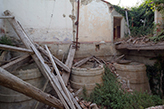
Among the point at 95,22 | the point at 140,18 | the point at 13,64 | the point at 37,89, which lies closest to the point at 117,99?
the point at 37,89

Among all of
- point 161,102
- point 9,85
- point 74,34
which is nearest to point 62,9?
point 74,34

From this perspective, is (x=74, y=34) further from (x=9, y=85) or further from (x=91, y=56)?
(x=9, y=85)

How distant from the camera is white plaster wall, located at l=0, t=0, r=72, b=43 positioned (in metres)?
5.09

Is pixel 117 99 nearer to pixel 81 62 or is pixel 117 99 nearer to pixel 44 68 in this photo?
pixel 81 62

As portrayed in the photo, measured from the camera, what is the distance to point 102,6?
6734mm

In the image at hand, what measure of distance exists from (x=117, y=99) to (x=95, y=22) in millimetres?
4606

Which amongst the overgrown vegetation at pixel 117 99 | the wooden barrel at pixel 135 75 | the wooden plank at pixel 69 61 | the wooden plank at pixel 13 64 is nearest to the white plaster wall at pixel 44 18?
the wooden plank at pixel 69 61

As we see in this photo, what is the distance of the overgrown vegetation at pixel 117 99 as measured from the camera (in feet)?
12.2

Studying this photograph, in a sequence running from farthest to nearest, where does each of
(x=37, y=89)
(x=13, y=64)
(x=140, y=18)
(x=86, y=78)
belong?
(x=140, y=18)
(x=86, y=78)
(x=13, y=64)
(x=37, y=89)

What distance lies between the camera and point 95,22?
263 inches

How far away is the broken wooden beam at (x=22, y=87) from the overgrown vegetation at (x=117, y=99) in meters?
1.63

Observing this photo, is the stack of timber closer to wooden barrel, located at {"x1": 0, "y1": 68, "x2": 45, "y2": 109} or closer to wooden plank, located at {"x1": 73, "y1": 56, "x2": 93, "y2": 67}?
wooden barrel, located at {"x1": 0, "y1": 68, "x2": 45, "y2": 109}

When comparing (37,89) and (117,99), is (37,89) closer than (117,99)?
Yes

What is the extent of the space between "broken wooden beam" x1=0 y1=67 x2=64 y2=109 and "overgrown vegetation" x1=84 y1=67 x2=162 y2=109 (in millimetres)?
1627
